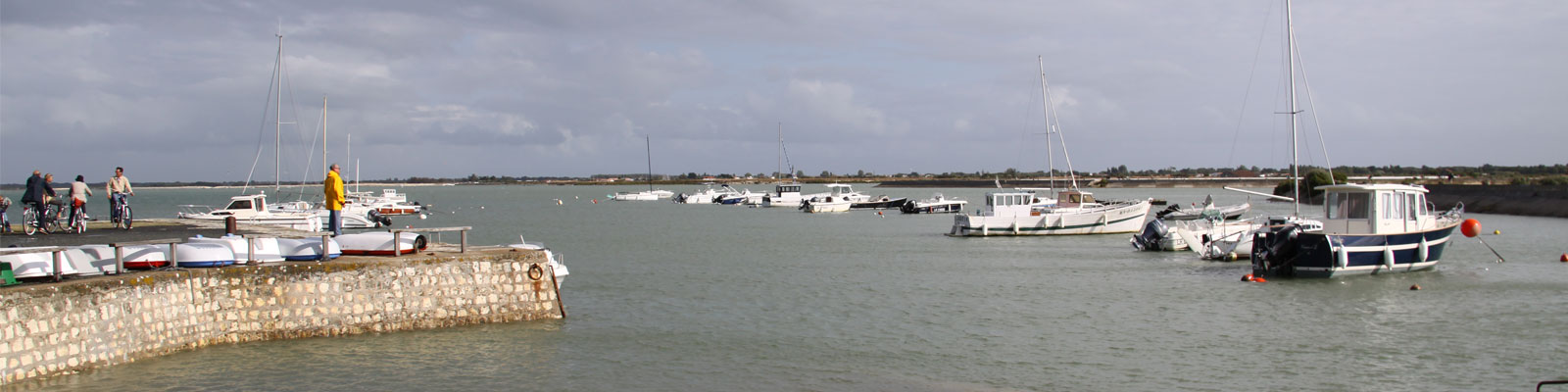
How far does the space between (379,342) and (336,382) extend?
1993 mm

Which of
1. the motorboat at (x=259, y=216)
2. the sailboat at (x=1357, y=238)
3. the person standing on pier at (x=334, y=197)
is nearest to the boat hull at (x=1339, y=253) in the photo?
the sailboat at (x=1357, y=238)

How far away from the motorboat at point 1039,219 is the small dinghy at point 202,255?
3567 cm

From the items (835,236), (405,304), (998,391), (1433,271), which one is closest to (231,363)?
(405,304)

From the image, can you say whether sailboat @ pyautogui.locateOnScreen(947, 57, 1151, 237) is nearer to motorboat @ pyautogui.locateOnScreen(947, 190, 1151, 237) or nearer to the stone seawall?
motorboat @ pyautogui.locateOnScreen(947, 190, 1151, 237)

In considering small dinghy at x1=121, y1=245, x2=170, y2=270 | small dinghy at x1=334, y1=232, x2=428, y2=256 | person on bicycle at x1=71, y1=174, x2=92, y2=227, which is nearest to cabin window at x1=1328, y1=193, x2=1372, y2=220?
small dinghy at x1=334, y1=232, x2=428, y2=256

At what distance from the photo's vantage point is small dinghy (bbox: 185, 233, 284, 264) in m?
15.8

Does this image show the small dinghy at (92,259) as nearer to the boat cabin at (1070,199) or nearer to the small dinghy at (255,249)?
the small dinghy at (255,249)

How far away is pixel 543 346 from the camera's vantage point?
55.8ft

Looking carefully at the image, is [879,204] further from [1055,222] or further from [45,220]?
[45,220]

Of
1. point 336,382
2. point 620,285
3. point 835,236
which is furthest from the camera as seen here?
point 835,236

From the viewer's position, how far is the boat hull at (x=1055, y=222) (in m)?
47.1

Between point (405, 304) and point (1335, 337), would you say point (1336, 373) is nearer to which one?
point (1335, 337)

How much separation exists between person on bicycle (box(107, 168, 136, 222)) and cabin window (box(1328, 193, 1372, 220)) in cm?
2974

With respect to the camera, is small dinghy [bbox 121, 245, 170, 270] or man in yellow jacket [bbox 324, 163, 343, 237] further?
man in yellow jacket [bbox 324, 163, 343, 237]
